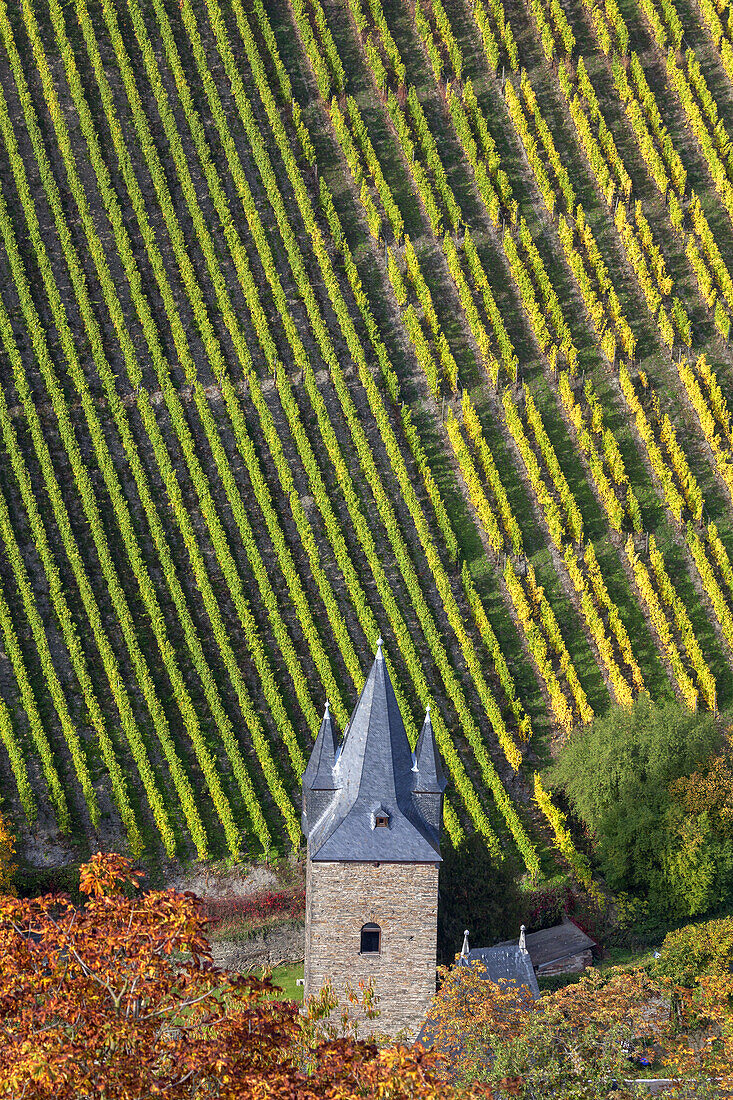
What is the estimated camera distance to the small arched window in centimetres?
2588

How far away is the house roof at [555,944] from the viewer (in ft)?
107

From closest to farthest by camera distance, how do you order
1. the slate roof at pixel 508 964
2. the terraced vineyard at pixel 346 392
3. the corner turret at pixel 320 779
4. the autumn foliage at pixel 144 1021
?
the autumn foliage at pixel 144 1021
the corner turret at pixel 320 779
the slate roof at pixel 508 964
the terraced vineyard at pixel 346 392

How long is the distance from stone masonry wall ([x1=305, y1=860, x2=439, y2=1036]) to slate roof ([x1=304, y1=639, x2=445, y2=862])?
0.35 m

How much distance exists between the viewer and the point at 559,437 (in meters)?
40.8

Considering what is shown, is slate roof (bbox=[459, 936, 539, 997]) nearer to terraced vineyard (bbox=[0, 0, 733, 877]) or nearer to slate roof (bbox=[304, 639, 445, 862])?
slate roof (bbox=[304, 639, 445, 862])

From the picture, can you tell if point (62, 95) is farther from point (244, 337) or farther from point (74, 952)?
point (74, 952)

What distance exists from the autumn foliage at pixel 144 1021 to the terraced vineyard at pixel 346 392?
21.3 metres

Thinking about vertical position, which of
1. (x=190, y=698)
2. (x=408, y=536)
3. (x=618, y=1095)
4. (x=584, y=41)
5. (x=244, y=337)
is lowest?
(x=618, y=1095)

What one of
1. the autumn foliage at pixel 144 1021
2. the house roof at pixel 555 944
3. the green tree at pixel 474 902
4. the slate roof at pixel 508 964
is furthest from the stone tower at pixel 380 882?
the autumn foliage at pixel 144 1021

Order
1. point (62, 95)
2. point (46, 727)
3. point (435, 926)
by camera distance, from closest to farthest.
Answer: point (435, 926) < point (46, 727) < point (62, 95)

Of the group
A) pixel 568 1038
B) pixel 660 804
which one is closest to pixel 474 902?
pixel 660 804

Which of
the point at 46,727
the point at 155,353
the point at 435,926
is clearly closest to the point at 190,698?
the point at 46,727

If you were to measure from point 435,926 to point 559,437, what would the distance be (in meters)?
18.6

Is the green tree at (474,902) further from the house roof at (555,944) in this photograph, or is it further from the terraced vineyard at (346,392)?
the terraced vineyard at (346,392)
